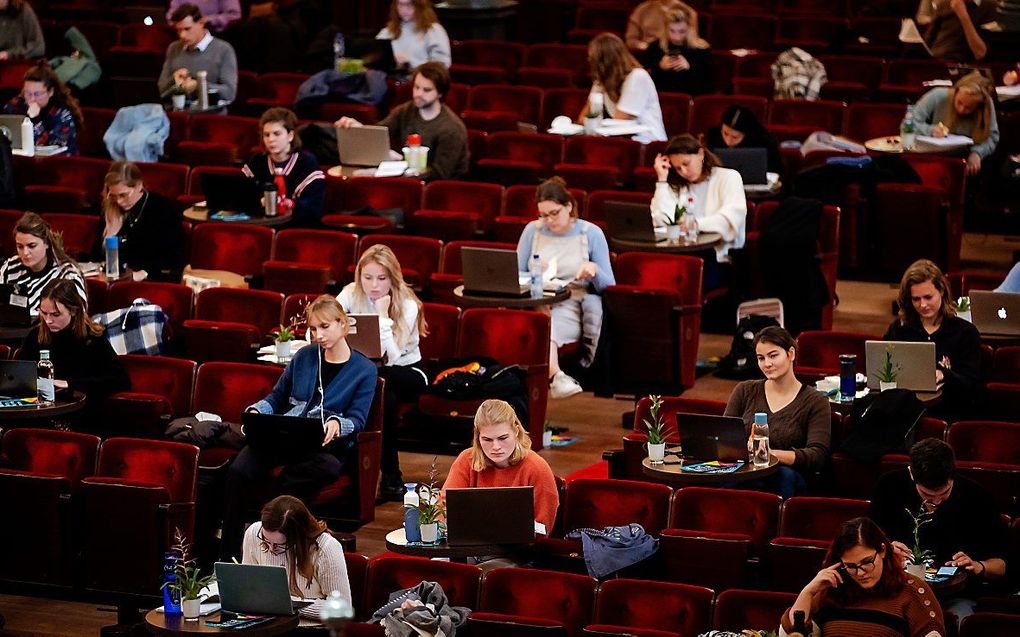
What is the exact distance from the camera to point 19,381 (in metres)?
7.76

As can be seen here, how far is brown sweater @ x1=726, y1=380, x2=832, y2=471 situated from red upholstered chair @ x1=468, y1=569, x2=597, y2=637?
138cm

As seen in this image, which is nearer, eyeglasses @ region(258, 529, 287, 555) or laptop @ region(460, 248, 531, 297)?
eyeglasses @ region(258, 529, 287, 555)

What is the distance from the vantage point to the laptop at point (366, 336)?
8.15 meters

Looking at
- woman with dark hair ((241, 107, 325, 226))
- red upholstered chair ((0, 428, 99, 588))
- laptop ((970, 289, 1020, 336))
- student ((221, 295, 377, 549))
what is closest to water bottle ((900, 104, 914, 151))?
laptop ((970, 289, 1020, 336))

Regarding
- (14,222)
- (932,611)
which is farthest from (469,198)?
(932,611)

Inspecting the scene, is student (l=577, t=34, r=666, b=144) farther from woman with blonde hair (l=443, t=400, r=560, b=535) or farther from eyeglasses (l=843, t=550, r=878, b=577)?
eyeglasses (l=843, t=550, r=878, b=577)

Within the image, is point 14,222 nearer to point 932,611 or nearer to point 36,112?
point 36,112

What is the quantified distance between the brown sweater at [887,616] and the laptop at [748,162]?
480 centimetres

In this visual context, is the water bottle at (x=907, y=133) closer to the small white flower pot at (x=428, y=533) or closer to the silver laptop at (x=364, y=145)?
the silver laptop at (x=364, y=145)

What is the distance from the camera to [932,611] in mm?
5777

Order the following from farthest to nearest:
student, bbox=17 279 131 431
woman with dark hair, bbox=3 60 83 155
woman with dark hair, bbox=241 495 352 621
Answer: woman with dark hair, bbox=3 60 83 155
student, bbox=17 279 131 431
woman with dark hair, bbox=241 495 352 621

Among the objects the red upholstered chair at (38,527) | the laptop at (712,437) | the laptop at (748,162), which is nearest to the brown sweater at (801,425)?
the laptop at (712,437)

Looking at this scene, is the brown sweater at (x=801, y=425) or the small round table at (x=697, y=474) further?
the brown sweater at (x=801, y=425)

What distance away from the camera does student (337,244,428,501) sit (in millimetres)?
8195
